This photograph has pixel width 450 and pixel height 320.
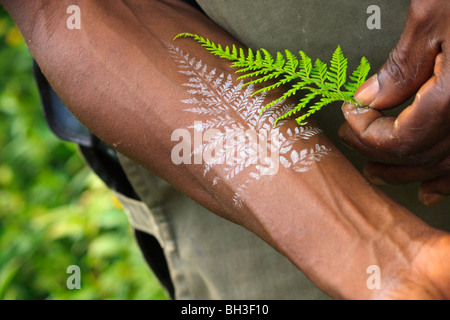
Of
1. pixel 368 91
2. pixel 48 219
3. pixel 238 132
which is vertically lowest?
pixel 48 219

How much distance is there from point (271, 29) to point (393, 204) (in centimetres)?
47

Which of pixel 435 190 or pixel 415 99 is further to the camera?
pixel 435 190

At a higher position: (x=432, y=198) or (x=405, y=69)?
(x=405, y=69)

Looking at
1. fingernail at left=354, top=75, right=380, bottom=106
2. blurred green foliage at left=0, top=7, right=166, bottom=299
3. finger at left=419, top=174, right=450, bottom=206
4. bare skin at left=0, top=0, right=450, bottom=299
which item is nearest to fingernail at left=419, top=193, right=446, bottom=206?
finger at left=419, top=174, right=450, bottom=206

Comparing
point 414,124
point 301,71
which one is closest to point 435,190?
point 414,124

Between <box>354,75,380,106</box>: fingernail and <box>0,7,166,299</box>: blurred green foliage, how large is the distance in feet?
5.86

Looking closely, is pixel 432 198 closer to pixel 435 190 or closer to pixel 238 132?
pixel 435 190

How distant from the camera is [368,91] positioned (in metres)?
0.96

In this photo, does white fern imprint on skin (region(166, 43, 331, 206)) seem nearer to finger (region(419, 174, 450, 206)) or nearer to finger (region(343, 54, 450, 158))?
finger (region(343, 54, 450, 158))

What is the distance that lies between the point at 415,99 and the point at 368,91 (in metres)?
0.10

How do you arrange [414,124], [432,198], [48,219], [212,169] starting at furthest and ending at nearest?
[48,219] → [432,198] → [212,169] → [414,124]

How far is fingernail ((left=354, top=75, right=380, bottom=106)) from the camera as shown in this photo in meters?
0.95

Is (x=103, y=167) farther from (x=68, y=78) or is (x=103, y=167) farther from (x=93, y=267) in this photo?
(x=93, y=267)
